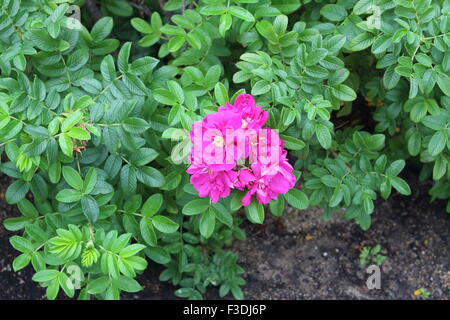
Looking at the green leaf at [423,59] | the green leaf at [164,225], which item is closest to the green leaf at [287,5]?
the green leaf at [423,59]

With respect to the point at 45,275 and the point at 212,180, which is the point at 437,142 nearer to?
the point at 212,180

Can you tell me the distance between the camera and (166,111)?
2.11 meters

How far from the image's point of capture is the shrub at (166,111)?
5.98 feet

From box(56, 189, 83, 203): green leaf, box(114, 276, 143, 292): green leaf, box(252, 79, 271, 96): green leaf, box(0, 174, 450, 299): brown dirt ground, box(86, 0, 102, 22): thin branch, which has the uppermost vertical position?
box(252, 79, 271, 96): green leaf

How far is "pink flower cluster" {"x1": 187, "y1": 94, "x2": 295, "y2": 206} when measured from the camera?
1.57 m

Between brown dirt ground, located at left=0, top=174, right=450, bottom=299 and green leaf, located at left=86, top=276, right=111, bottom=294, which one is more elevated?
green leaf, located at left=86, top=276, right=111, bottom=294

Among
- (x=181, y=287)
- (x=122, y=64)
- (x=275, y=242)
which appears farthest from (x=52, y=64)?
(x=275, y=242)

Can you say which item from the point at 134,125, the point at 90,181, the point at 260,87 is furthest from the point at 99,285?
the point at 260,87

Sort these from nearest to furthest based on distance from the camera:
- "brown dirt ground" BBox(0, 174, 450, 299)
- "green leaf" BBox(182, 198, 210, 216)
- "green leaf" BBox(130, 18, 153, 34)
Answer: "green leaf" BBox(182, 198, 210, 216)
"green leaf" BBox(130, 18, 153, 34)
"brown dirt ground" BBox(0, 174, 450, 299)

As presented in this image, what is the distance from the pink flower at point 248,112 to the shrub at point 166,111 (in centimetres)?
11

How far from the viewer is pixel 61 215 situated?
206 cm

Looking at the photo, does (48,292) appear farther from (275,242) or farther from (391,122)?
(391,122)

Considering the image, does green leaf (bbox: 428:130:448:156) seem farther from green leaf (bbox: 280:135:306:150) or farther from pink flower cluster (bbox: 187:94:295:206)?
pink flower cluster (bbox: 187:94:295:206)

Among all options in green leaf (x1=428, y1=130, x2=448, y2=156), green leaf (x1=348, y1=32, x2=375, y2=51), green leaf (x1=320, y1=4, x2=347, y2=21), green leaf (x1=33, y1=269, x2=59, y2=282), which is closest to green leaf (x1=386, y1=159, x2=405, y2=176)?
green leaf (x1=428, y1=130, x2=448, y2=156)
